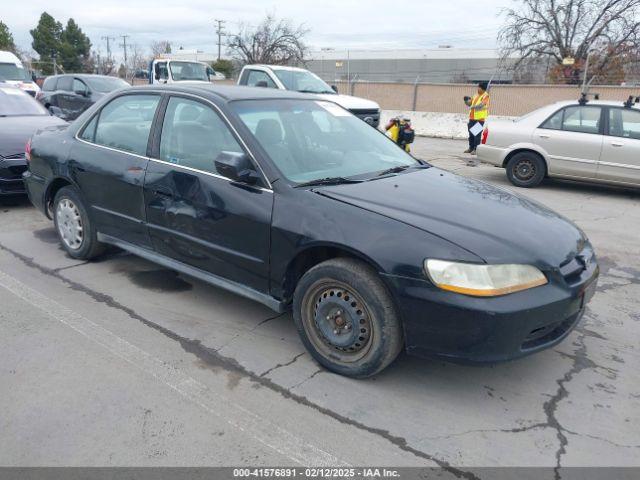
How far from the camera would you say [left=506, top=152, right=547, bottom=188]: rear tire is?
898cm

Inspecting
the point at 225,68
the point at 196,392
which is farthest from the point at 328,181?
the point at 225,68

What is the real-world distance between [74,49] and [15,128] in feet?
192

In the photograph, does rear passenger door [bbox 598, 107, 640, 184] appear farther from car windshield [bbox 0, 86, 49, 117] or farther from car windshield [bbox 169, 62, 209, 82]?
car windshield [bbox 169, 62, 209, 82]

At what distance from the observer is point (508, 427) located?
285 cm

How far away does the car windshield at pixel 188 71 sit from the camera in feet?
54.7

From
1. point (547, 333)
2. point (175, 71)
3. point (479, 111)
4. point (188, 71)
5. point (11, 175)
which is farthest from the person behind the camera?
point (188, 71)

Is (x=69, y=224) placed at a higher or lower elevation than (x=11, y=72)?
lower

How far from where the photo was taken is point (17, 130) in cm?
721

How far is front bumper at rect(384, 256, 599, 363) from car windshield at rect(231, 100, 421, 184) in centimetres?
113

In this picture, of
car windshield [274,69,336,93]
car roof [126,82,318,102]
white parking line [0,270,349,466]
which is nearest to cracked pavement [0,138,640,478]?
white parking line [0,270,349,466]

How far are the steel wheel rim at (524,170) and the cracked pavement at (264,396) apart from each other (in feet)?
16.5

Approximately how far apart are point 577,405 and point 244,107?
113 inches

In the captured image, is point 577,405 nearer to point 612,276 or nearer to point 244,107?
point 612,276

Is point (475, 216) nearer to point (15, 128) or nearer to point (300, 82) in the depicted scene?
point (15, 128)
